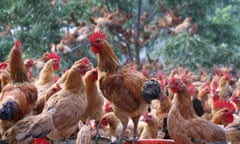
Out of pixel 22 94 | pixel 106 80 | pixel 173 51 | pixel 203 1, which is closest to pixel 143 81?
pixel 106 80

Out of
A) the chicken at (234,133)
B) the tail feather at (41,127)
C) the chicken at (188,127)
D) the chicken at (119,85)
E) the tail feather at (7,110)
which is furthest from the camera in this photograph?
the chicken at (234,133)

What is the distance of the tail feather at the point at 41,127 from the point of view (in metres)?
3.08

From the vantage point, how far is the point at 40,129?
10.2 ft

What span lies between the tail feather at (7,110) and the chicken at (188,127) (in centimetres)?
140

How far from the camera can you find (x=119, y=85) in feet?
13.4

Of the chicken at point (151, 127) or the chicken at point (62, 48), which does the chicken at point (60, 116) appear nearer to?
the chicken at point (151, 127)

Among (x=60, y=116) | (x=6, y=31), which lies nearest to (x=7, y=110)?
(x=60, y=116)

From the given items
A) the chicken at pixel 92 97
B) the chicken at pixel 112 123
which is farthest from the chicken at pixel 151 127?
the chicken at pixel 92 97

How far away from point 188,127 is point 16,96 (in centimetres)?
155

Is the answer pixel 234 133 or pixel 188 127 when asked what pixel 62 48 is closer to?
pixel 234 133

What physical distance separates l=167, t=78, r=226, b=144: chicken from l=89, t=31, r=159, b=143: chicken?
1.05 feet

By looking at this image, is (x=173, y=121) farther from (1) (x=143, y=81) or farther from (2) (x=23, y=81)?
(2) (x=23, y=81)

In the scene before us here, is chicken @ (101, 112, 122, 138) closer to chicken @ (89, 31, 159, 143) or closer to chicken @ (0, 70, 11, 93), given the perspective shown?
chicken @ (89, 31, 159, 143)

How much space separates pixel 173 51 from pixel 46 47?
294 cm
